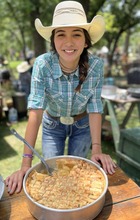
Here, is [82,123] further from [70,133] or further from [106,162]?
[106,162]

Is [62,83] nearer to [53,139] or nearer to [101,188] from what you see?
[53,139]

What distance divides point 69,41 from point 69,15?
0.52 ft

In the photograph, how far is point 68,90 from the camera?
1.64 meters

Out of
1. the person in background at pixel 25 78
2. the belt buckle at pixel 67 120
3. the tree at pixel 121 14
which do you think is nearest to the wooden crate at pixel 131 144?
the belt buckle at pixel 67 120

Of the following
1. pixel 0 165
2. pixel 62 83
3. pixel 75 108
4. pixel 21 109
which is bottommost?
pixel 0 165

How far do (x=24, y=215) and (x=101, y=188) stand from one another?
14.3 inches

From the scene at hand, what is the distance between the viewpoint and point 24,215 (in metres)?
1.06

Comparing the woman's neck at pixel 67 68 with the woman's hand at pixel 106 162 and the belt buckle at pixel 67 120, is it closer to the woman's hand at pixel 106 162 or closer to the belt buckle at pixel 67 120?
the belt buckle at pixel 67 120

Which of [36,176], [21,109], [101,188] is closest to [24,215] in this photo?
[36,176]

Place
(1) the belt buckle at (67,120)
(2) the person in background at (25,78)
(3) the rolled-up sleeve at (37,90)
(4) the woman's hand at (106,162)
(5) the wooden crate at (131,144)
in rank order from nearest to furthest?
(4) the woman's hand at (106,162), (3) the rolled-up sleeve at (37,90), (1) the belt buckle at (67,120), (5) the wooden crate at (131,144), (2) the person in background at (25,78)

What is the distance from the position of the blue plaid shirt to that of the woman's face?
0.14m

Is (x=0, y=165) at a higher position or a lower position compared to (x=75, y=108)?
lower

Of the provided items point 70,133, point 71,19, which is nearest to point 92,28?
point 71,19

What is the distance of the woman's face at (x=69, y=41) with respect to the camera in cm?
145
